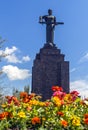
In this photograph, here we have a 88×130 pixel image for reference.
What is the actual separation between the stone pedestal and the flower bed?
37.3m

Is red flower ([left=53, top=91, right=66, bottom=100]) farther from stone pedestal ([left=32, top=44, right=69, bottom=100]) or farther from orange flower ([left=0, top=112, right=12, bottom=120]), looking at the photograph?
stone pedestal ([left=32, top=44, right=69, bottom=100])

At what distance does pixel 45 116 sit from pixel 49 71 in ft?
129

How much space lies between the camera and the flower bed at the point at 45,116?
6.57 m

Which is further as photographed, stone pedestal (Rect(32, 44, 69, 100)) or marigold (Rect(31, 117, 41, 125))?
stone pedestal (Rect(32, 44, 69, 100))

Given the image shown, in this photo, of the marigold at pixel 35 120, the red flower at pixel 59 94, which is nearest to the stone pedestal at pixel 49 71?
the red flower at pixel 59 94

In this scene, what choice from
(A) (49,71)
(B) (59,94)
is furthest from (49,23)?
(B) (59,94)

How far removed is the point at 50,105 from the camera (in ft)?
23.9

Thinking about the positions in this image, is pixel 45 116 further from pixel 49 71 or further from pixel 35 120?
pixel 49 71

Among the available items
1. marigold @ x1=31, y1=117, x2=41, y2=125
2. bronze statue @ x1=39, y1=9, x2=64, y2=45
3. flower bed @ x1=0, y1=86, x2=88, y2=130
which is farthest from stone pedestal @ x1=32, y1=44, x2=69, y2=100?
marigold @ x1=31, y1=117, x2=41, y2=125

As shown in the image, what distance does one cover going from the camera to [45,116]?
6.91 m


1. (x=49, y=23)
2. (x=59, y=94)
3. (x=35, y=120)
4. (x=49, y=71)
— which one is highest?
(x=49, y=23)

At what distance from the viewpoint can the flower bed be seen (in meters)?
6.57

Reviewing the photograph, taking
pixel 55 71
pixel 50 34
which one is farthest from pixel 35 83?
pixel 50 34

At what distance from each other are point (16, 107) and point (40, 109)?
1.50ft
